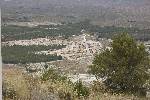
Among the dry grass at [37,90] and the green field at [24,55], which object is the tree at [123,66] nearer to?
the dry grass at [37,90]

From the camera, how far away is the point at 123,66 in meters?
15.5

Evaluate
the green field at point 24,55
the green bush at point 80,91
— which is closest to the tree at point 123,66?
→ the green bush at point 80,91

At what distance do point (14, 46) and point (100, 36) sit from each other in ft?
95.1

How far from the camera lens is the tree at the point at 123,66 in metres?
15.0

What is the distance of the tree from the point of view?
15.0 metres

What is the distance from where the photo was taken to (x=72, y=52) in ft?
294

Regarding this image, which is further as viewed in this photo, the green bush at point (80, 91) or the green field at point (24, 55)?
the green field at point (24, 55)

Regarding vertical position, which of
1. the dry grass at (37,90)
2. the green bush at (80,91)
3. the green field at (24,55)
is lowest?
the green field at (24,55)

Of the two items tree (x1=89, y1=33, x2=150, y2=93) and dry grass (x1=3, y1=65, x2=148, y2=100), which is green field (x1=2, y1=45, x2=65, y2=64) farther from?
dry grass (x1=3, y1=65, x2=148, y2=100)

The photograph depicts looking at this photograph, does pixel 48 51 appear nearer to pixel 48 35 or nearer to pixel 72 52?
pixel 72 52

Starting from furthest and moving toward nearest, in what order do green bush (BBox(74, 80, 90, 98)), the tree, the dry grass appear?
the tree → green bush (BBox(74, 80, 90, 98)) → the dry grass

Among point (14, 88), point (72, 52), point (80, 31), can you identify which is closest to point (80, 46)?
point (72, 52)

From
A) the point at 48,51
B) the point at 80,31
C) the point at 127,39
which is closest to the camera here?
the point at 127,39

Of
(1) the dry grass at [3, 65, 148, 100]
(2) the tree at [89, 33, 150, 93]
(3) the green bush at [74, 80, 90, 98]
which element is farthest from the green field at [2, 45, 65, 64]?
(1) the dry grass at [3, 65, 148, 100]
